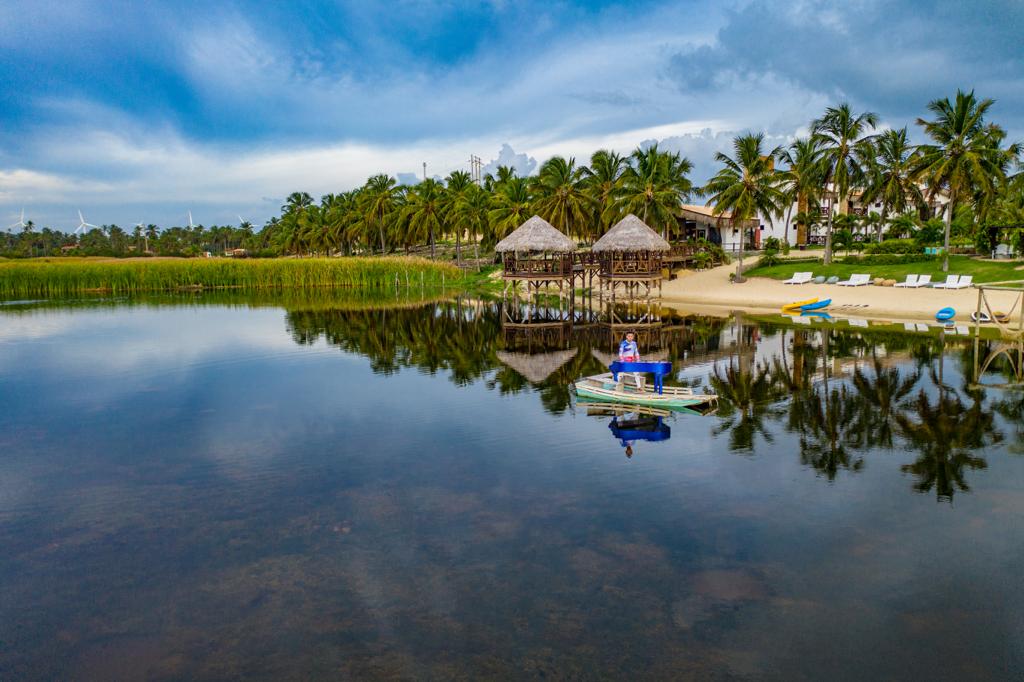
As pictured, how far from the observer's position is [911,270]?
4422 centimetres

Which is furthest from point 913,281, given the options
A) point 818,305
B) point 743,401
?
point 743,401

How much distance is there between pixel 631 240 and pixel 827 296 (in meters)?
13.9

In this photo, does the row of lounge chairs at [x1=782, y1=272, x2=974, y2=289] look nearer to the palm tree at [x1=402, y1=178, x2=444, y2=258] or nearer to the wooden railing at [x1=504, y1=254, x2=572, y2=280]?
the wooden railing at [x1=504, y1=254, x2=572, y2=280]

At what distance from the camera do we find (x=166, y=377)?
2430 cm

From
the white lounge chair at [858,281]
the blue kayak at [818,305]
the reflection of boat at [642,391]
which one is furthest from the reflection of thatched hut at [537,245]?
the reflection of boat at [642,391]

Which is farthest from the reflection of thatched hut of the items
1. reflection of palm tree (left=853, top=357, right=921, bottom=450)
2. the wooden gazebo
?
reflection of palm tree (left=853, top=357, right=921, bottom=450)

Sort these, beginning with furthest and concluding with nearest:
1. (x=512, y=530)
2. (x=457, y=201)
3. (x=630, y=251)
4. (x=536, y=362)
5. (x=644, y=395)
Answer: (x=457, y=201)
(x=630, y=251)
(x=536, y=362)
(x=644, y=395)
(x=512, y=530)

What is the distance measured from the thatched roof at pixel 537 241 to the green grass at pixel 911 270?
750 inches

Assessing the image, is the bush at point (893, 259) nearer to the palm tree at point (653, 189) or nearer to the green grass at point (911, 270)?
the green grass at point (911, 270)

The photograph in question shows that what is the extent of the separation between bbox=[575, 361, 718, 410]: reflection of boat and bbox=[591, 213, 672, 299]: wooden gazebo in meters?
21.5

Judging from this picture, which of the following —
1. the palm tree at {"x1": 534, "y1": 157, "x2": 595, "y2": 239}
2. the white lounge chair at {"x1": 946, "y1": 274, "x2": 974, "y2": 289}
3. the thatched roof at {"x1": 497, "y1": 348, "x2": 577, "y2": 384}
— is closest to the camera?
the thatched roof at {"x1": 497, "y1": 348, "x2": 577, "y2": 384}

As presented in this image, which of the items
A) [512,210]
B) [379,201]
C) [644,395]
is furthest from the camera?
[379,201]

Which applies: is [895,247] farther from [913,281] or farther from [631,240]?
[631,240]

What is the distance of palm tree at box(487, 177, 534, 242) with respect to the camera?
58.6 m
